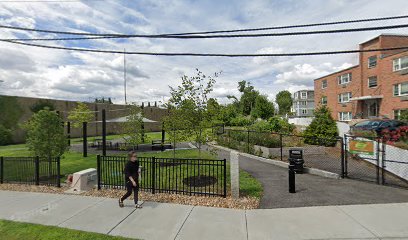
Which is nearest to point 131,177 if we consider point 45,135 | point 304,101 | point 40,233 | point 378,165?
point 40,233

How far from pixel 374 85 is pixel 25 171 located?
3760 cm

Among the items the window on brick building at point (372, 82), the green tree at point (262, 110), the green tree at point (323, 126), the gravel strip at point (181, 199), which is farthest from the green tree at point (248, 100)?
the gravel strip at point (181, 199)

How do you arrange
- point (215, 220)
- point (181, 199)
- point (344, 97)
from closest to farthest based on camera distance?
point (215, 220)
point (181, 199)
point (344, 97)

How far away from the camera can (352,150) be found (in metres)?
Result: 11.4

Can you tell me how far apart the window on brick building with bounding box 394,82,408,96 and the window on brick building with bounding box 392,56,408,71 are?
6.01 ft

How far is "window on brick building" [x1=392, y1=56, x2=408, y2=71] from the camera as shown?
85.9 ft

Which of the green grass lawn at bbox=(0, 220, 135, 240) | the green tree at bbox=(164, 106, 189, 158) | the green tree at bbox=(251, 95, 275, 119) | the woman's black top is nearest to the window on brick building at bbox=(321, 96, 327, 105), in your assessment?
the green tree at bbox=(251, 95, 275, 119)

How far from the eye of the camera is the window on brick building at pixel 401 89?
86.1 ft

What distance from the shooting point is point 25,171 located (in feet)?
34.0

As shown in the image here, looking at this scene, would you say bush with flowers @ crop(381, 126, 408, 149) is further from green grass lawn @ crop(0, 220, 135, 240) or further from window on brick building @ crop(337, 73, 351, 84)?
window on brick building @ crop(337, 73, 351, 84)

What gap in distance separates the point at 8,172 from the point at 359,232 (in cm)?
1295

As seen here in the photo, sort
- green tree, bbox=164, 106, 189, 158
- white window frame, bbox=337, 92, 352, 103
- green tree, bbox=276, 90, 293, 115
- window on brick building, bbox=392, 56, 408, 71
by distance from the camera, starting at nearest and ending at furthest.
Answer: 1. green tree, bbox=164, 106, 189, 158
2. window on brick building, bbox=392, 56, 408, 71
3. white window frame, bbox=337, 92, 352, 103
4. green tree, bbox=276, 90, 293, 115

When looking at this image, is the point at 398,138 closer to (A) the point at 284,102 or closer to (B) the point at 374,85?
(B) the point at 374,85

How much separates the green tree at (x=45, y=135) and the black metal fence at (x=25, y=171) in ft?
1.62
